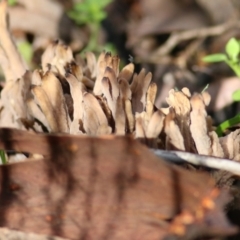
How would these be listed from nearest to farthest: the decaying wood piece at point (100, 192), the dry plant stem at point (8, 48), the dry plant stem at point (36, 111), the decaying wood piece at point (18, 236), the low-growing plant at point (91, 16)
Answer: the decaying wood piece at point (100, 192) < the decaying wood piece at point (18, 236) < the dry plant stem at point (36, 111) < the dry plant stem at point (8, 48) < the low-growing plant at point (91, 16)

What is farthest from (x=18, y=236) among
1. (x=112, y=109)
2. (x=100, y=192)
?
(x=112, y=109)

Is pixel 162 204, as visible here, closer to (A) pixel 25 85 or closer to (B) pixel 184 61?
(A) pixel 25 85

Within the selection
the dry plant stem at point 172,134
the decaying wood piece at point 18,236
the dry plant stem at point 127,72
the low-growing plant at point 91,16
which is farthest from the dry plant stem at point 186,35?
the decaying wood piece at point 18,236

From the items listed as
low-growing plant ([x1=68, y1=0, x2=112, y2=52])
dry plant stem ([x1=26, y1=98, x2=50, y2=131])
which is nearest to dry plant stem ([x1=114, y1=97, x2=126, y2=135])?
dry plant stem ([x1=26, y1=98, x2=50, y2=131])

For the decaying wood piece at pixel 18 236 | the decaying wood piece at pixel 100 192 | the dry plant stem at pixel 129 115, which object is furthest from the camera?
the dry plant stem at pixel 129 115

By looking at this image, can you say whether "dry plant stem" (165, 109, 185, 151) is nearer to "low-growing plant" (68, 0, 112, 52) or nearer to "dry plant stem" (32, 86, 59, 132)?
"dry plant stem" (32, 86, 59, 132)

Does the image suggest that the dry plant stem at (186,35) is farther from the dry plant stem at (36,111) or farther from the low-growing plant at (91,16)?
the dry plant stem at (36,111)

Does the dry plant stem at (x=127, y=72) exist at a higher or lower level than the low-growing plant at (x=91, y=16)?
lower

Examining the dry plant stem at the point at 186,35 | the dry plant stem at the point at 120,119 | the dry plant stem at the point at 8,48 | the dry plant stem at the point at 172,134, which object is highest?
the dry plant stem at the point at 186,35

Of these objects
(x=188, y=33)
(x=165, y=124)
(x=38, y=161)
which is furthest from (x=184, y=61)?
(x=38, y=161)
